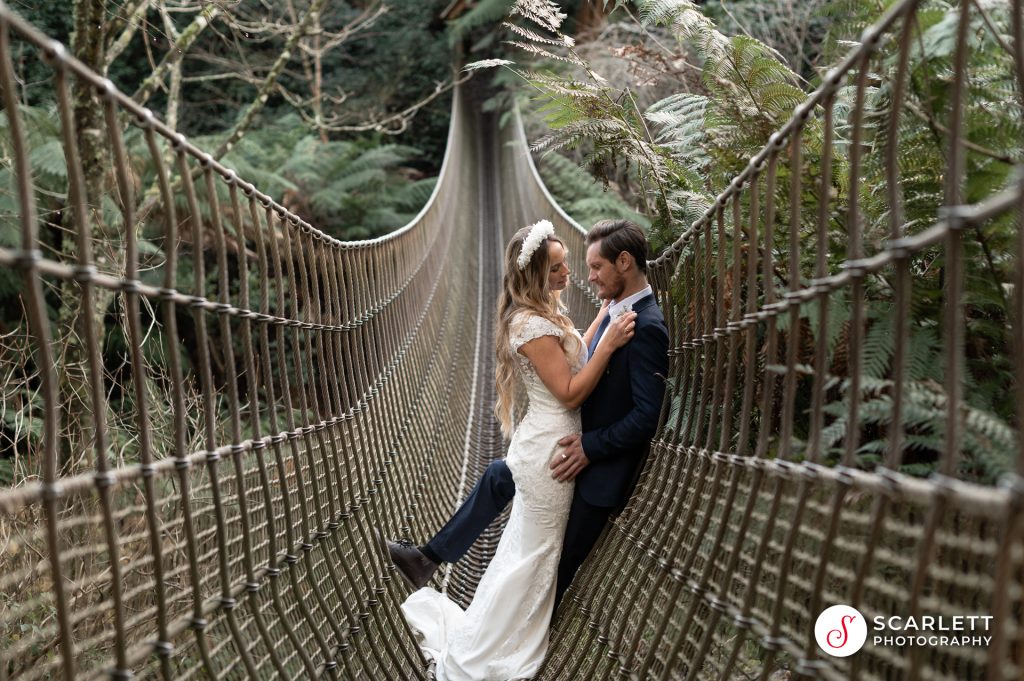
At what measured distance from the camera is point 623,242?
2604 millimetres

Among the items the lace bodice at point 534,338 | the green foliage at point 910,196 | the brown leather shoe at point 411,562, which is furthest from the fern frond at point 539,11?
the brown leather shoe at point 411,562

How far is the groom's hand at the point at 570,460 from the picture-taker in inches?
103

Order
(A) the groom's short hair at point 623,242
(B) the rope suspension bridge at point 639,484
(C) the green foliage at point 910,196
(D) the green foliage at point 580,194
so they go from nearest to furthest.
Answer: (B) the rope suspension bridge at point 639,484
(C) the green foliage at point 910,196
(A) the groom's short hair at point 623,242
(D) the green foliage at point 580,194

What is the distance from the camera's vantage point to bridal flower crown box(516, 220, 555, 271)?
2.62m

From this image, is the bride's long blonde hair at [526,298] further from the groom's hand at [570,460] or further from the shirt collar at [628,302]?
the groom's hand at [570,460]

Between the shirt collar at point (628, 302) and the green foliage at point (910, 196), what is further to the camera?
the shirt collar at point (628, 302)

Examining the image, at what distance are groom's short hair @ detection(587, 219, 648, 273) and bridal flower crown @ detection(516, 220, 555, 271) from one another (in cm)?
15

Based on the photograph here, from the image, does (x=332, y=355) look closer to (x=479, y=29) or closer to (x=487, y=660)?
(x=487, y=660)

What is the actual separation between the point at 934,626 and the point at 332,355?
1.77 meters

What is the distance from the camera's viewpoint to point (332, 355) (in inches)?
104

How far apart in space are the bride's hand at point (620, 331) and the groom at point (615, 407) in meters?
0.04

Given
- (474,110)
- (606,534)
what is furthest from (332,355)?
(474,110)

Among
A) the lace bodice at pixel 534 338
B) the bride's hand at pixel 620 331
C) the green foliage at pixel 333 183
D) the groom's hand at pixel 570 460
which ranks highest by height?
the green foliage at pixel 333 183

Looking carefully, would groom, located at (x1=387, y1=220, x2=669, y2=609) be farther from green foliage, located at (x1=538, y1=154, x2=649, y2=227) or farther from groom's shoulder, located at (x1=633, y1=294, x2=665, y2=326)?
green foliage, located at (x1=538, y1=154, x2=649, y2=227)
